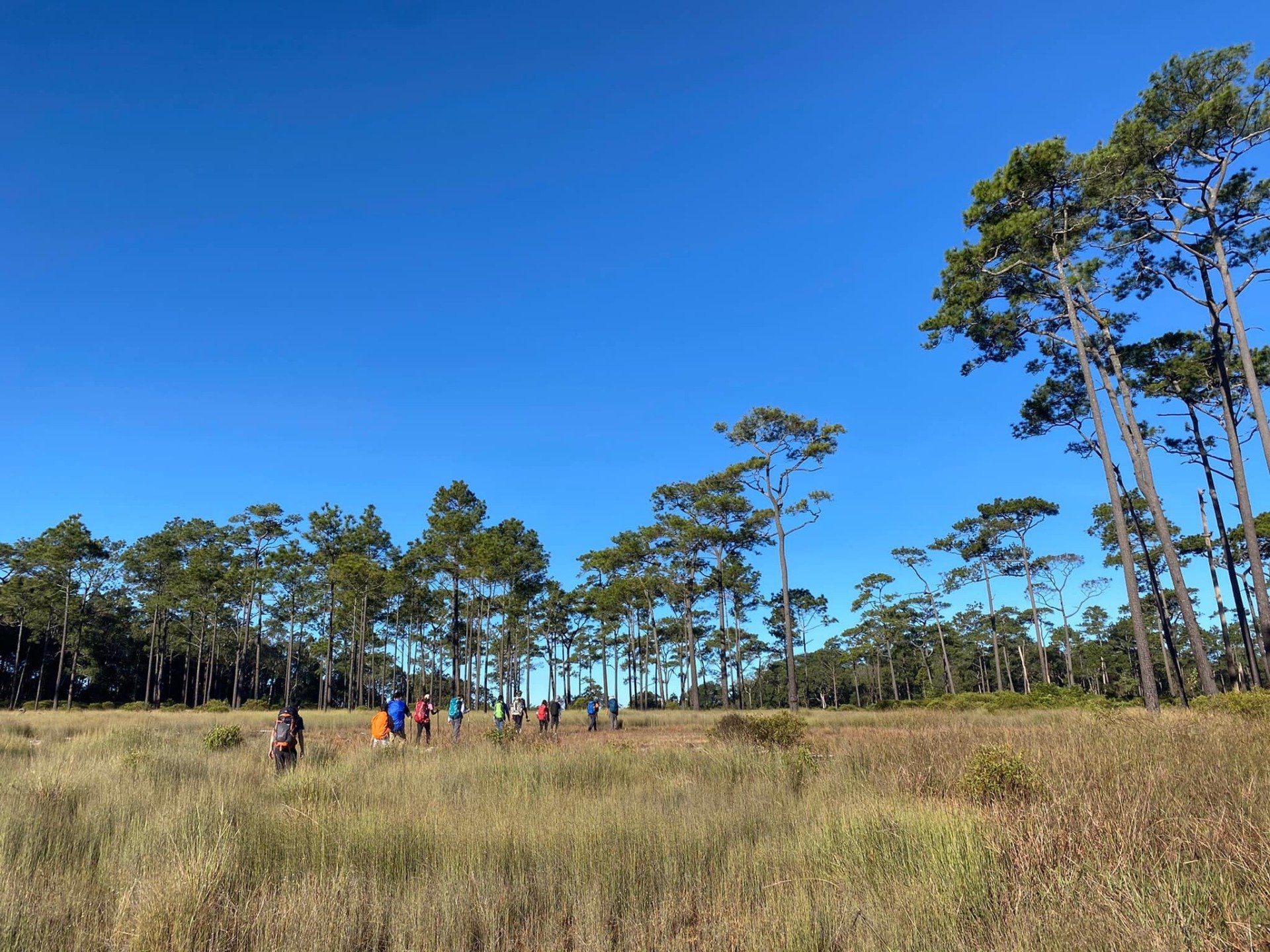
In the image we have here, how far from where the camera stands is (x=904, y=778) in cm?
719

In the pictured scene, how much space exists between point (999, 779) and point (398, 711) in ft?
40.7

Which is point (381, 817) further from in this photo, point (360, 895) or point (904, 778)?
point (904, 778)

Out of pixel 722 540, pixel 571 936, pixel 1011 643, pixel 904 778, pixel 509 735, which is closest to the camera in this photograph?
pixel 571 936

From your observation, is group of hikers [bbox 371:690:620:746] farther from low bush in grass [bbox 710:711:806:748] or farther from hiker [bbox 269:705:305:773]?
low bush in grass [bbox 710:711:806:748]

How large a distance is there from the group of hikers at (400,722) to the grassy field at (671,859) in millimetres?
1787

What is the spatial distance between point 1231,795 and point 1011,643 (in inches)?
2893

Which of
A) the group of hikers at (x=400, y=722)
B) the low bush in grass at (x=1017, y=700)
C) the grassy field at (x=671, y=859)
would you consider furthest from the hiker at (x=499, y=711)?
the low bush in grass at (x=1017, y=700)

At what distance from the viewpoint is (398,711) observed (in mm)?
14766

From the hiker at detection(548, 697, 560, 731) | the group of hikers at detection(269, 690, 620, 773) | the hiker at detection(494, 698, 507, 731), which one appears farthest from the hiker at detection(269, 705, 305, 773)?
the hiker at detection(548, 697, 560, 731)

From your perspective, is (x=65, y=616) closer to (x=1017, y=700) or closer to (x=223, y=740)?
(x=223, y=740)

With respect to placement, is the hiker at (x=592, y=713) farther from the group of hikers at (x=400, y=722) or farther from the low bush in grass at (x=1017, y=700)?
the low bush in grass at (x=1017, y=700)

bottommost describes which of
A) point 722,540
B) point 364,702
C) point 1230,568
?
point 364,702

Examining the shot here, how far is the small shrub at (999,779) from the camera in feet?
19.5

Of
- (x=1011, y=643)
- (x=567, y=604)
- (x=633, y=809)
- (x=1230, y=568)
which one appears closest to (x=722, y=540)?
(x=567, y=604)
